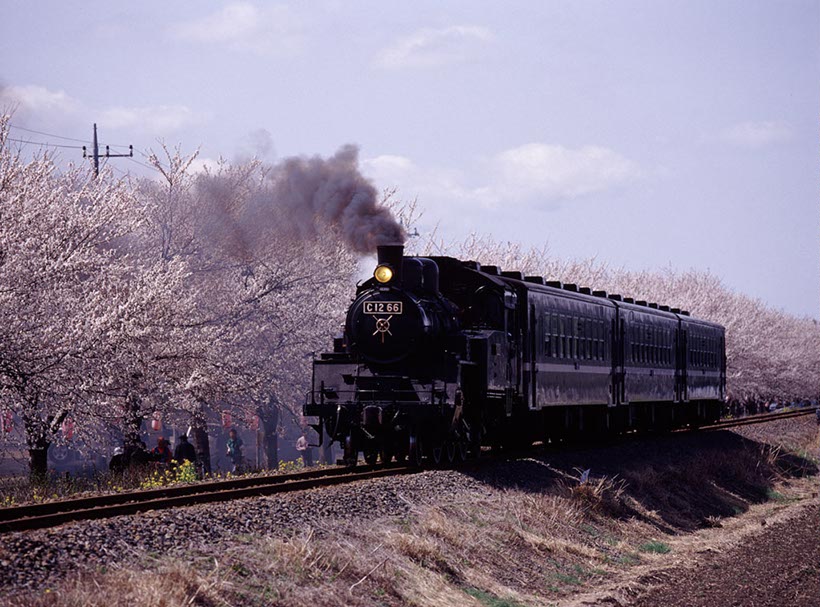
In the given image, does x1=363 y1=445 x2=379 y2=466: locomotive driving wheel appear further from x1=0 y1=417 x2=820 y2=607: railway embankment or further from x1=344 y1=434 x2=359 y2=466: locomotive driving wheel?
x1=0 y1=417 x2=820 y2=607: railway embankment

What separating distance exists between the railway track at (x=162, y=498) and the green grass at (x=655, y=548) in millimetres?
4011

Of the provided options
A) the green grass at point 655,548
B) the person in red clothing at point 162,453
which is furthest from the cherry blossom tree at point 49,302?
the green grass at point 655,548

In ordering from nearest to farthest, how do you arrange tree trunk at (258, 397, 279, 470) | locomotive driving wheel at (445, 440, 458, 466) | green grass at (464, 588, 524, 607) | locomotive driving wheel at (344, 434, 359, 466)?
1. green grass at (464, 588, 524, 607)
2. locomotive driving wheel at (344, 434, 359, 466)
3. locomotive driving wheel at (445, 440, 458, 466)
4. tree trunk at (258, 397, 279, 470)

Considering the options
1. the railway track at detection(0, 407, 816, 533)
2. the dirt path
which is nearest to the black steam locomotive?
the railway track at detection(0, 407, 816, 533)

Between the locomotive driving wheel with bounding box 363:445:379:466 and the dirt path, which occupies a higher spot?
the locomotive driving wheel with bounding box 363:445:379:466

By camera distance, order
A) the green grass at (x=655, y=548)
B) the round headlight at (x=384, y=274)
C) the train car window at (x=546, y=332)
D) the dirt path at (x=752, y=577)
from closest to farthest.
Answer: the dirt path at (x=752, y=577) < the green grass at (x=655, y=548) < the round headlight at (x=384, y=274) < the train car window at (x=546, y=332)

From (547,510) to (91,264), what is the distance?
40.4 ft

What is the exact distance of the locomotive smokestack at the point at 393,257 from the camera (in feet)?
65.4

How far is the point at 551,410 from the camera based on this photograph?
26.0 m

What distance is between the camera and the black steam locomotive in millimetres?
19312

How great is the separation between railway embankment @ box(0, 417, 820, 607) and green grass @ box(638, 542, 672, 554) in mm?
34

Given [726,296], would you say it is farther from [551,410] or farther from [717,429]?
[551,410]

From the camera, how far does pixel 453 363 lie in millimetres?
19141

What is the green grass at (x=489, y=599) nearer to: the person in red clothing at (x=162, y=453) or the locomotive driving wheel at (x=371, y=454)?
the locomotive driving wheel at (x=371, y=454)
